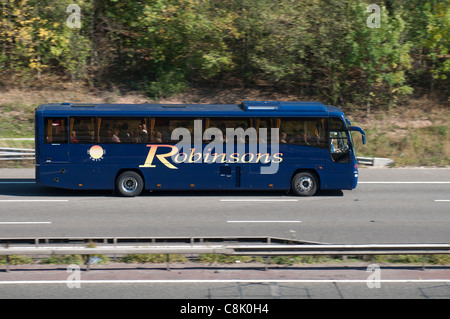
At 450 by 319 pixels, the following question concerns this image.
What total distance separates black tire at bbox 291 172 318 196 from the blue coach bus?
82mm

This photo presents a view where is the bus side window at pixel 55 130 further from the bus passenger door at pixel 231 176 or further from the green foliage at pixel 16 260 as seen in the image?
the green foliage at pixel 16 260

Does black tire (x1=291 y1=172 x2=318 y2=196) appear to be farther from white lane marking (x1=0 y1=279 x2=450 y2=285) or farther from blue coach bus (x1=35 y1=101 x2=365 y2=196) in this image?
white lane marking (x1=0 y1=279 x2=450 y2=285)

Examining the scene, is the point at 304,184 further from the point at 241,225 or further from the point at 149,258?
the point at 149,258

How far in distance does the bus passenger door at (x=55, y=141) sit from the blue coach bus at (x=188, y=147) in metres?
0.03

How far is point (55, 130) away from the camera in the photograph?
692 inches

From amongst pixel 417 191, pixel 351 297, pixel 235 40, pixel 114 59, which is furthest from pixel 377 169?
pixel 114 59

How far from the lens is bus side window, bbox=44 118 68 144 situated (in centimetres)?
1756

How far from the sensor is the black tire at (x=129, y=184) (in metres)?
17.9

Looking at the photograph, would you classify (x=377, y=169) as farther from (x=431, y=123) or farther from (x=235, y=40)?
(x=235, y=40)

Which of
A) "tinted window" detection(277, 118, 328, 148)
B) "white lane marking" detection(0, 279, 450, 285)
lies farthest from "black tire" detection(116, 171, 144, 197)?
"white lane marking" detection(0, 279, 450, 285)

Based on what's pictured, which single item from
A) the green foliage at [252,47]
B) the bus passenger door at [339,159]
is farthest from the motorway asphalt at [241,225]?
the green foliage at [252,47]

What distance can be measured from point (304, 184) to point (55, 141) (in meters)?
7.88

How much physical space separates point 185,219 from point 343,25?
17495 millimetres

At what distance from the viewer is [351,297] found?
9148mm
